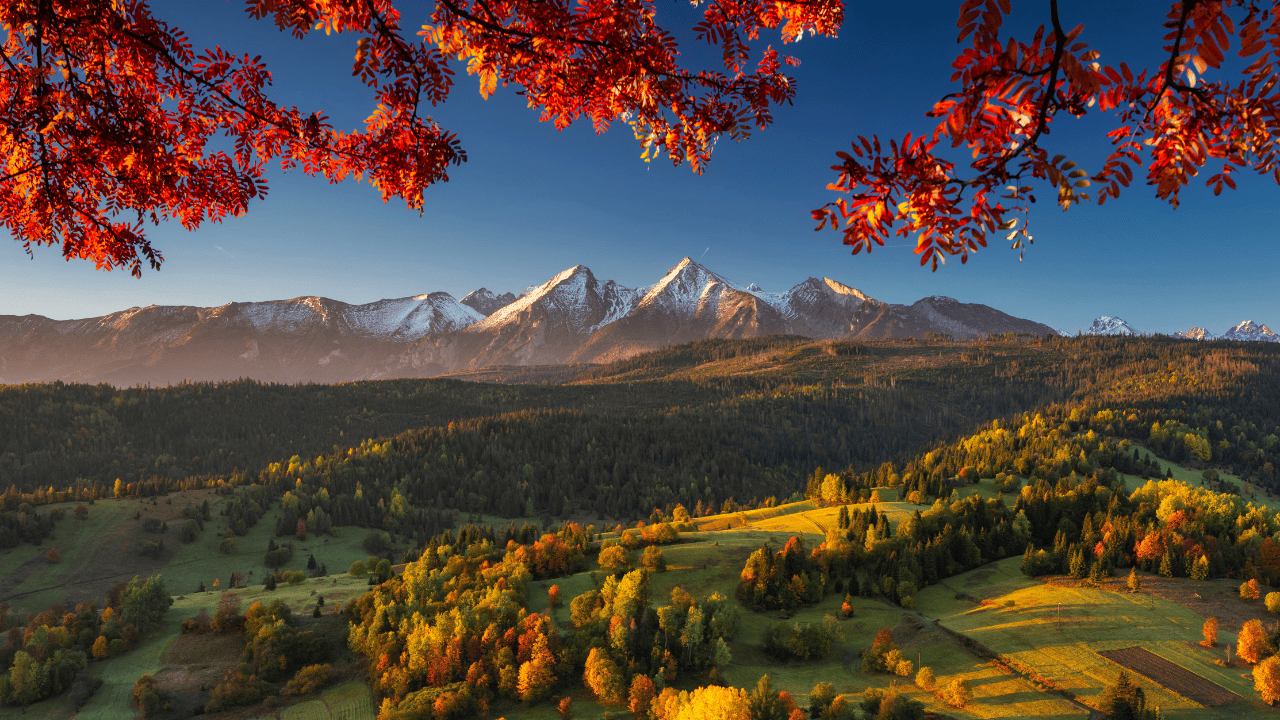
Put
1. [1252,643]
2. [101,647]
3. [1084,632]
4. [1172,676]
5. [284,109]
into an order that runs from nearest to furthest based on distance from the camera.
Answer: [284,109] < [1172,676] < [1252,643] < [1084,632] < [101,647]

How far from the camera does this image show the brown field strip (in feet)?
176

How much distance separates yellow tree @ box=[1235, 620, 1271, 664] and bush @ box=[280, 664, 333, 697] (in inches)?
5125

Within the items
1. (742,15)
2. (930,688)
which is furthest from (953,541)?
(742,15)

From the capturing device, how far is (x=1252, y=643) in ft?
188

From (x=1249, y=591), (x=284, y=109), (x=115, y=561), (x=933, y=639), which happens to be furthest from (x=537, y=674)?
(x=115, y=561)

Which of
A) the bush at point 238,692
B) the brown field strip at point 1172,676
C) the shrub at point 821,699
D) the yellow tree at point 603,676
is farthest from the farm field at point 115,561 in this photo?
the brown field strip at point 1172,676

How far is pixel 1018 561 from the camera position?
94.2 metres

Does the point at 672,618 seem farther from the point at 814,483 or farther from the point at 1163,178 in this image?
the point at 814,483

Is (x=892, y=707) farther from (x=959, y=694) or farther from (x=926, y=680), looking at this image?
(x=926, y=680)

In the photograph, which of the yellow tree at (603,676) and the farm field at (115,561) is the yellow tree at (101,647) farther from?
the yellow tree at (603,676)

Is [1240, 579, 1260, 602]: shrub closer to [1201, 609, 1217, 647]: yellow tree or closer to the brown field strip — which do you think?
[1201, 609, 1217, 647]: yellow tree

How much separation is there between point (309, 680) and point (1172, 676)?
403 ft

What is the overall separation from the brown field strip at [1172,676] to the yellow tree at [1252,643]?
6.71 metres

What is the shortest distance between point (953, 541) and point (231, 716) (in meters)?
129
